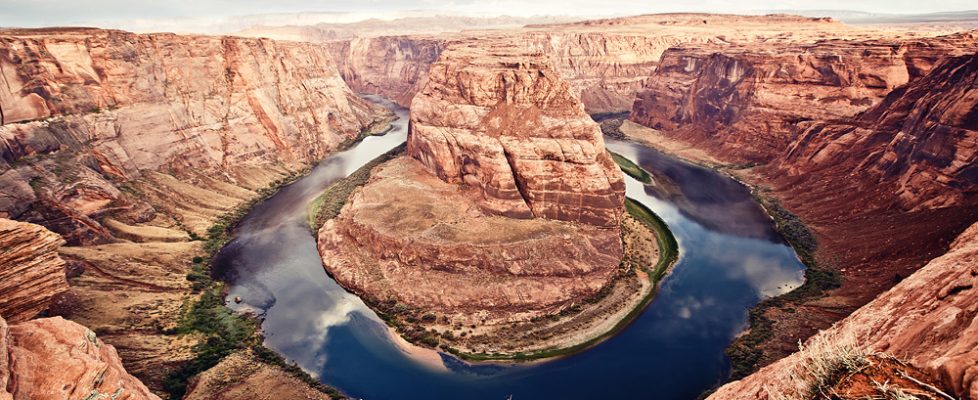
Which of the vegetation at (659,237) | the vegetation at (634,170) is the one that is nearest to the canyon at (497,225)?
the vegetation at (659,237)

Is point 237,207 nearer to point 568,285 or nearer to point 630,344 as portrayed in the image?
point 568,285

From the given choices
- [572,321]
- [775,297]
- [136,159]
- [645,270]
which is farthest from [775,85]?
[136,159]

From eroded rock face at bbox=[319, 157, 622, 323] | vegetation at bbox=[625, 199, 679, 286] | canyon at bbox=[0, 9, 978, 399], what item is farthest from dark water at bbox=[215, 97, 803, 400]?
eroded rock face at bbox=[319, 157, 622, 323]

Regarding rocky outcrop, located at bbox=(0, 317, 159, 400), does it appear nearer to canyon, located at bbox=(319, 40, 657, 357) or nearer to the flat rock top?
canyon, located at bbox=(319, 40, 657, 357)

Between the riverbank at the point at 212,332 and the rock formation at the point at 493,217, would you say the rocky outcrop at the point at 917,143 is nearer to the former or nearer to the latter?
the rock formation at the point at 493,217

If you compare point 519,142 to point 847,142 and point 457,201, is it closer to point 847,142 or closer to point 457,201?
point 457,201

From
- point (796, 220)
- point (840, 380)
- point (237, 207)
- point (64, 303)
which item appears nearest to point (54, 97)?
point (237, 207)
